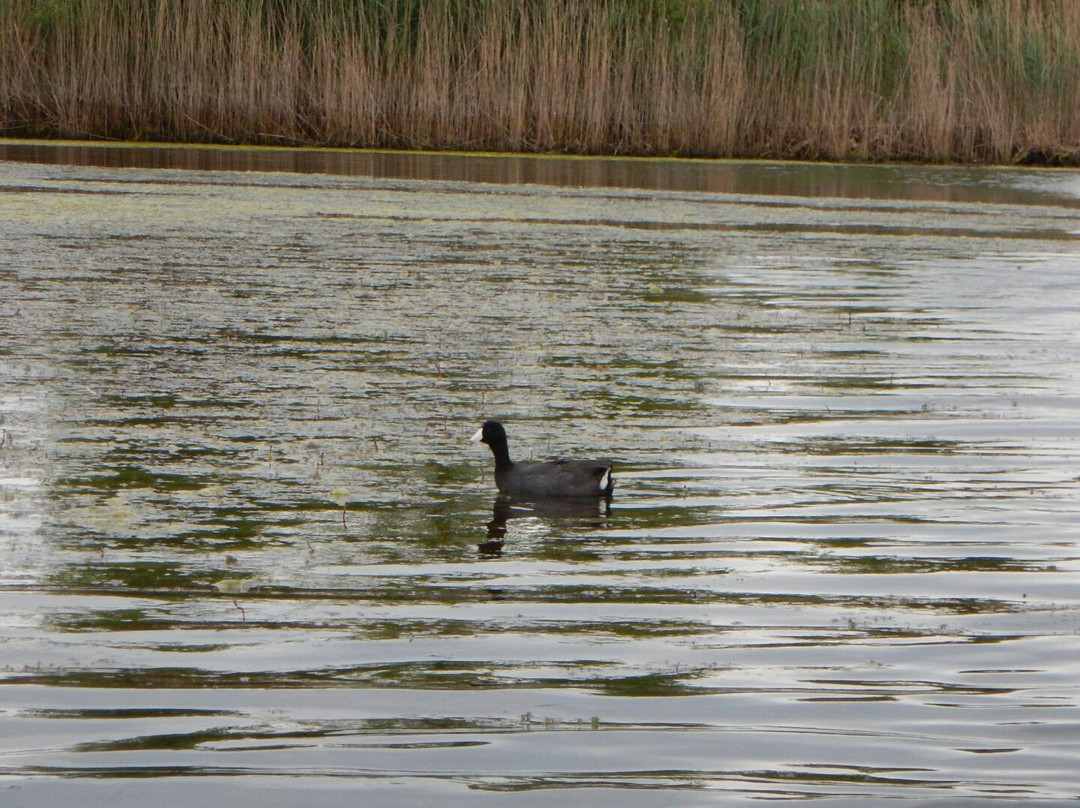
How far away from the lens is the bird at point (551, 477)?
562 centimetres

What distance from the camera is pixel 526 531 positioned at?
5.46 m

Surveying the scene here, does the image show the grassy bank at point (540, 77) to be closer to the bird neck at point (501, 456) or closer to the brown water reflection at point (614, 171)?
the brown water reflection at point (614, 171)

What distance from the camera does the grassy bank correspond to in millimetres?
18375

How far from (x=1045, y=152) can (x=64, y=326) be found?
45.4 feet

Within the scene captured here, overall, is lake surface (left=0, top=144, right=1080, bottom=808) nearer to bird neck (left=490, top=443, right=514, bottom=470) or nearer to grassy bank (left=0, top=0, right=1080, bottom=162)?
bird neck (left=490, top=443, right=514, bottom=470)

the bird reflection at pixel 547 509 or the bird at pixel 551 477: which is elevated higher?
the bird at pixel 551 477

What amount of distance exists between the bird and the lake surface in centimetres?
7

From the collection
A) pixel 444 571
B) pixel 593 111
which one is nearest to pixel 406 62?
pixel 593 111

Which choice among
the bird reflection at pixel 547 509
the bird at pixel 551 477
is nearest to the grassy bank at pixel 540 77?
the bird at pixel 551 477

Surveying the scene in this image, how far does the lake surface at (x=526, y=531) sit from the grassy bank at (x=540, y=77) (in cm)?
656

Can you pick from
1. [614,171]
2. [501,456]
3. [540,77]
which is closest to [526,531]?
[501,456]

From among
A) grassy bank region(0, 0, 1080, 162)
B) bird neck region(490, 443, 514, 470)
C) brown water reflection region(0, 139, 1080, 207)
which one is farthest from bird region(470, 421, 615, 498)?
grassy bank region(0, 0, 1080, 162)

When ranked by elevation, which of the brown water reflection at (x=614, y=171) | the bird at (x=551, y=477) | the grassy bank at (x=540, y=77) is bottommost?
the bird at (x=551, y=477)

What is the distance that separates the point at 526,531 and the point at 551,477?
31cm
